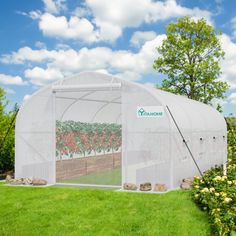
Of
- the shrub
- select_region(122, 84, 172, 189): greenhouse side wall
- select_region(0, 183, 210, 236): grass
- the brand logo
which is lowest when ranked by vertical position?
select_region(0, 183, 210, 236): grass

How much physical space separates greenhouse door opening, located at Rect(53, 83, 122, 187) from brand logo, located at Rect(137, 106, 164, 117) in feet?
4.65

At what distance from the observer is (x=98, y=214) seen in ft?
29.3

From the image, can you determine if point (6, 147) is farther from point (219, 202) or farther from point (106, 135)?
point (219, 202)

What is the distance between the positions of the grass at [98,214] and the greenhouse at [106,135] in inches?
47.0

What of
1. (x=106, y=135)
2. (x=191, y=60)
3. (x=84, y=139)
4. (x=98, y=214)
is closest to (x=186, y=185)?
(x=98, y=214)

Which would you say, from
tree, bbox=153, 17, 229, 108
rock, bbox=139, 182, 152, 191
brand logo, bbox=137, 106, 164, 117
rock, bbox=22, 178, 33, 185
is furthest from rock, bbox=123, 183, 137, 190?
tree, bbox=153, 17, 229, 108

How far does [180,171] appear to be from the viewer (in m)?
11.7

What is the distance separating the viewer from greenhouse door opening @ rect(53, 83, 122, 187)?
1282cm

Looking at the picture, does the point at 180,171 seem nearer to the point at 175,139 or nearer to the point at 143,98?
the point at 175,139

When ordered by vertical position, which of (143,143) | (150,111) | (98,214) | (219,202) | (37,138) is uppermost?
(150,111)

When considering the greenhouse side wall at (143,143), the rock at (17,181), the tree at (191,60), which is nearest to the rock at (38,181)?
the rock at (17,181)

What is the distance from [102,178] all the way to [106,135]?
1507 millimetres

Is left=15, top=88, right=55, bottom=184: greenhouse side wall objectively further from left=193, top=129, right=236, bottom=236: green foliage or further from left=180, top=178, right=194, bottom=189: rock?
left=193, top=129, right=236, bottom=236: green foliage

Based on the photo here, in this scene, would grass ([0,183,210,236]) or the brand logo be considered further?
the brand logo
